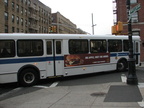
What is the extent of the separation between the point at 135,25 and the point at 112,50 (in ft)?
58.5

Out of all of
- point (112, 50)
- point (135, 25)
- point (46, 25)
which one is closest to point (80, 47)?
point (112, 50)

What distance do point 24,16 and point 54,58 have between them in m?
47.0

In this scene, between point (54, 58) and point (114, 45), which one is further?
point (114, 45)

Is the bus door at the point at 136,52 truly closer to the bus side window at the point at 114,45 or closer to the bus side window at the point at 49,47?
the bus side window at the point at 114,45

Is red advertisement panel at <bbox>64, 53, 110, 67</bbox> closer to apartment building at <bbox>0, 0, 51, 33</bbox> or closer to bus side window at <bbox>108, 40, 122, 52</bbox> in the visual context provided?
bus side window at <bbox>108, 40, 122, 52</bbox>

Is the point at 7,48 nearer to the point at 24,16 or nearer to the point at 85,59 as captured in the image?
the point at 85,59

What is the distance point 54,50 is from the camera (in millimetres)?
10789

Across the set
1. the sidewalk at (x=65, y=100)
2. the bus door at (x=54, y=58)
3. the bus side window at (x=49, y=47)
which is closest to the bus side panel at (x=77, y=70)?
the bus door at (x=54, y=58)

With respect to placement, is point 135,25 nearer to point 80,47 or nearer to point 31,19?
point 80,47

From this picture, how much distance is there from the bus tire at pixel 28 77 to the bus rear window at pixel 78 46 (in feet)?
8.31

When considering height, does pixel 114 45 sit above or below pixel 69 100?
above

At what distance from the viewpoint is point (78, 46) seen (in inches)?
464

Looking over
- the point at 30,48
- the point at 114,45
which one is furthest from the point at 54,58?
the point at 114,45

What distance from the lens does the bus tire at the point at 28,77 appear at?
9820mm
